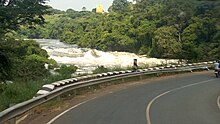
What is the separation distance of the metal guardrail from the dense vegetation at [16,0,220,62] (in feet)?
41.1

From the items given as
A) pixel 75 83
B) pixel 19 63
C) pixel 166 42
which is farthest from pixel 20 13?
pixel 166 42

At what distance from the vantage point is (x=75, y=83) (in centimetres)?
1825

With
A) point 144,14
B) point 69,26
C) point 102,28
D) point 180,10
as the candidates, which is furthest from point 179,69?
point 69,26

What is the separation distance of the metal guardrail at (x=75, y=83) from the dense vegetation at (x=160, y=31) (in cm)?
1254

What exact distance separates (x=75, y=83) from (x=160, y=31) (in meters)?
64.6

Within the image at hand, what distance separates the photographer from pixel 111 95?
18.2 meters

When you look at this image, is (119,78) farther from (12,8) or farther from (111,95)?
(12,8)

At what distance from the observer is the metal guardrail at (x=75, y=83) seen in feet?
31.1

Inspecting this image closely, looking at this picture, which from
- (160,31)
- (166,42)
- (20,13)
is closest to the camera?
(20,13)

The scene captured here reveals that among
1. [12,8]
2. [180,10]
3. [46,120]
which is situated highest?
[180,10]

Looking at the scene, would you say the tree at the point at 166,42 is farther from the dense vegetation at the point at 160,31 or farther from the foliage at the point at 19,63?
the foliage at the point at 19,63

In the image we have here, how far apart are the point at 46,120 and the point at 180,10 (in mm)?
79270

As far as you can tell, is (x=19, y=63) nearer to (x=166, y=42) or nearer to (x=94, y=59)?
(x=94, y=59)

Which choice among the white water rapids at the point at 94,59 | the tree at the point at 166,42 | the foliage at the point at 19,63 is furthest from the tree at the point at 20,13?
the tree at the point at 166,42
